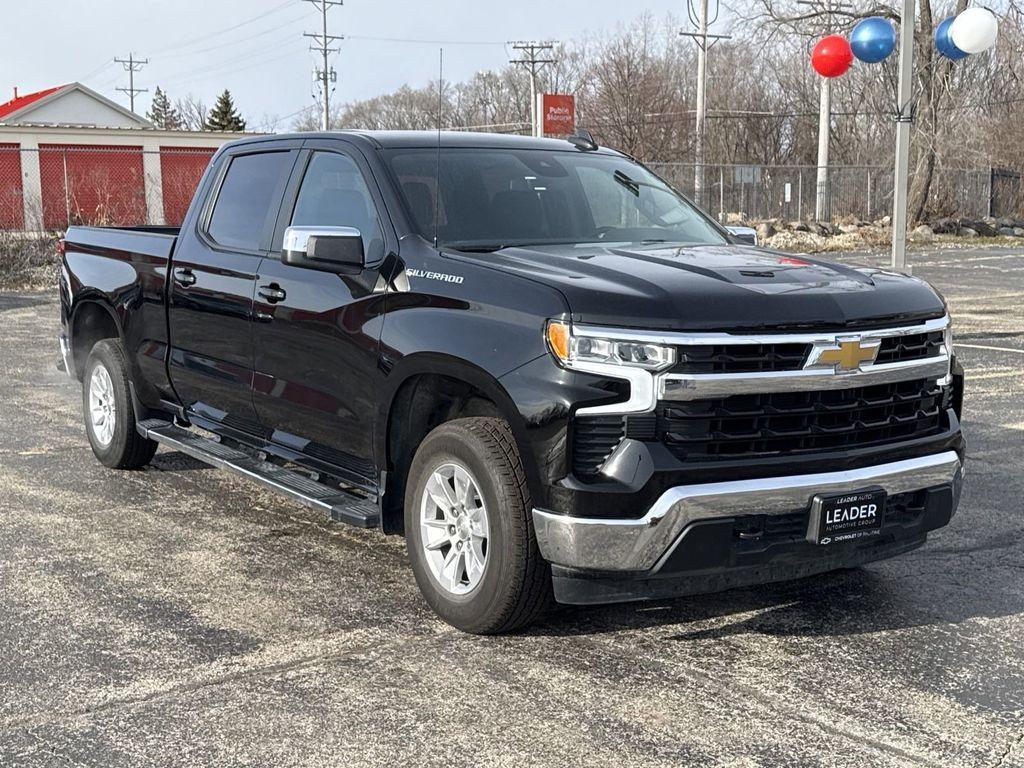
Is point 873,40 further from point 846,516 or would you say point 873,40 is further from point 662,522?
point 662,522

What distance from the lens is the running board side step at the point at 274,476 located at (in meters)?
5.14

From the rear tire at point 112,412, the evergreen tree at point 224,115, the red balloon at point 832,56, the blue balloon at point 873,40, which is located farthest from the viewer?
the evergreen tree at point 224,115

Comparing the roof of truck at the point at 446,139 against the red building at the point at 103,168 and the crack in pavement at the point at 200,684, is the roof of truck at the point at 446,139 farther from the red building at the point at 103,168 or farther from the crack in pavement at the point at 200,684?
the red building at the point at 103,168

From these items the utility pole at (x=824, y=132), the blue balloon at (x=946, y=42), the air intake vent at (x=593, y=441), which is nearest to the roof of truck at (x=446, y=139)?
the air intake vent at (x=593, y=441)

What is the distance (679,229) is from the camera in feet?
19.5

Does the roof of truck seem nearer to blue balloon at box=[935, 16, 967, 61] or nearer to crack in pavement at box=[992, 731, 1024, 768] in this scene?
crack in pavement at box=[992, 731, 1024, 768]

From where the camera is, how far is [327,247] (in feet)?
16.5

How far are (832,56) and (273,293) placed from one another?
40.9ft

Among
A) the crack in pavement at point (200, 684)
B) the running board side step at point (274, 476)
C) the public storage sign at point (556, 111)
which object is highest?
the public storage sign at point (556, 111)

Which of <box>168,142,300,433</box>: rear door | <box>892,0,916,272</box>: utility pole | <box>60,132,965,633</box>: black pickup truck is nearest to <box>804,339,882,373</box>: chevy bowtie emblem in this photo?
<box>60,132,965,633</box>: black pickup truck

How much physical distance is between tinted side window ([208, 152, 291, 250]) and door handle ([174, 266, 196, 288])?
0.22 meters

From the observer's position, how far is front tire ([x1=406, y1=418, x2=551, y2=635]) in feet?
14.3

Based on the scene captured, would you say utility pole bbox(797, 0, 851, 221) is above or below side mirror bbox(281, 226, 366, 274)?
above

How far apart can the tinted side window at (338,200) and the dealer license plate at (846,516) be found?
6.81 ft
